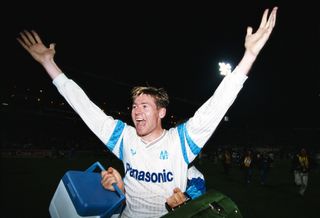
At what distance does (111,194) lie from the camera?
202cm

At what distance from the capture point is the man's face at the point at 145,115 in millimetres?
2465

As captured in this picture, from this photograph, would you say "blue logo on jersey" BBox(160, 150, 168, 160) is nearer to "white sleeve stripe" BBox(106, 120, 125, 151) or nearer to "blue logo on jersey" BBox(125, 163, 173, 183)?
"blue logo on jersey" BBox(125, 163, 173, 183)

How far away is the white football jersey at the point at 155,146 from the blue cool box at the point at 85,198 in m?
0.37

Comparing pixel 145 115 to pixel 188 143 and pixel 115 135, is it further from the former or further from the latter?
pixel 188 143

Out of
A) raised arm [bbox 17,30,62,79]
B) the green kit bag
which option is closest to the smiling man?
raised arm [bbox 17,30,62,79]

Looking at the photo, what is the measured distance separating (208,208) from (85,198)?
812mm

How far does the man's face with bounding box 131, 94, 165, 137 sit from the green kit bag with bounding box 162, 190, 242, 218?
921mm

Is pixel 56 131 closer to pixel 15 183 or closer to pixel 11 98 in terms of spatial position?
pixel 11 98

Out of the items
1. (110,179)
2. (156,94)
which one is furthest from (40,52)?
(110,179)

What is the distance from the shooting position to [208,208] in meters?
1.62

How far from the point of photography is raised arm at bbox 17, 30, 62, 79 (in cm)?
259

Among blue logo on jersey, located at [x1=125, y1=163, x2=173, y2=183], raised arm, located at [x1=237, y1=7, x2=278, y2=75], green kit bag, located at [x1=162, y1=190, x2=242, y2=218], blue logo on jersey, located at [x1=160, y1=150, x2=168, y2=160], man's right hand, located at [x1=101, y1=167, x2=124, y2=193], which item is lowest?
green kit bag, located at [x1=162, y1=190, x2=242, y2=218]

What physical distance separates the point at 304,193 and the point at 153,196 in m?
11.9

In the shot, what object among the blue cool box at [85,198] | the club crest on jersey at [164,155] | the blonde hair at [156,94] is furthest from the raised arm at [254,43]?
the blue cool box at [85,198]
